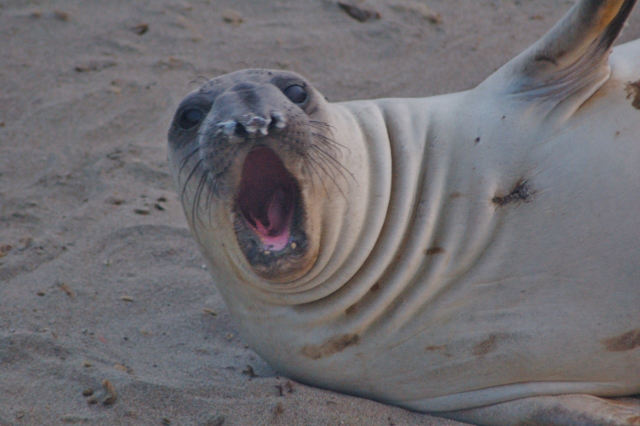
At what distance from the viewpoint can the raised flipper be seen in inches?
88.4

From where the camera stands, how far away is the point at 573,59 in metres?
2.38

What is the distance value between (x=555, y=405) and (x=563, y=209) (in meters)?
0.61

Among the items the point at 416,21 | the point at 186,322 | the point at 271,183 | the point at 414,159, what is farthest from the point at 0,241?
the point at 416,21

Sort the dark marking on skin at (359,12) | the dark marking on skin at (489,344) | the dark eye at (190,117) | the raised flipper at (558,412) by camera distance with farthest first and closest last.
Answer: the dark marking on skin at (359,12) < the dark eye at (190,117) < the dark marking on skin at (489,344) < the raised flipper at (558,412)

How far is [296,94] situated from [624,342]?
1333 mm

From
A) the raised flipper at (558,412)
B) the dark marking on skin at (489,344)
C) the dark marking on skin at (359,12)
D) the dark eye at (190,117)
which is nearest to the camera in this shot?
the raised flipper at (558,412)

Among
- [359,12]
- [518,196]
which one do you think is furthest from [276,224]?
[359,12]

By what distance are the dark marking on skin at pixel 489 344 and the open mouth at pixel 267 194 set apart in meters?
0.72

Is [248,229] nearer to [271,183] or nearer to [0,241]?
[271,183]

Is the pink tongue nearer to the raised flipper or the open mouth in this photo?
the open mouth

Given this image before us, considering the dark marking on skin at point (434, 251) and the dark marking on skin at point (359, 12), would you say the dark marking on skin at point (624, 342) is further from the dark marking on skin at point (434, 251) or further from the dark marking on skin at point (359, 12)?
the dark marking on skin at point (359, 12)

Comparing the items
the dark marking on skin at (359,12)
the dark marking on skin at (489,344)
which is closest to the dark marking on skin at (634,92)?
the dark marking on skin at (489,344)

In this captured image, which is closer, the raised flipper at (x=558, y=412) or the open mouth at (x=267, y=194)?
the raised flipper at (x=558, y=412)

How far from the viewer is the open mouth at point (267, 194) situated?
2383 mm
